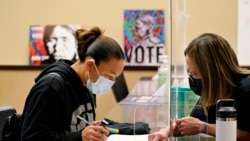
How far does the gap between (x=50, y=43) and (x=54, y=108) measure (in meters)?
2.53

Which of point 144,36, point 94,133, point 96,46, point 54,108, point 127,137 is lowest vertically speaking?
point 127,137

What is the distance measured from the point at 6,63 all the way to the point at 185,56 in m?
2.81

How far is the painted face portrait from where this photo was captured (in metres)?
3.91

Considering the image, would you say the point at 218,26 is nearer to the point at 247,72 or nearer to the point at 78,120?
the point at 247,72

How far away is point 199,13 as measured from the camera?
12.4ft

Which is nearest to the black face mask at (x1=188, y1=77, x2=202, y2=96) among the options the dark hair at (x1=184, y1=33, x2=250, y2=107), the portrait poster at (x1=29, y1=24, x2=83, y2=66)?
the dark hair at (x1=184, y1=33, x2=250, y2=107)

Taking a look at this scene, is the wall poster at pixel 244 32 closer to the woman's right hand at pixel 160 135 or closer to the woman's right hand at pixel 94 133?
the woman's right hand at pixel 160 135

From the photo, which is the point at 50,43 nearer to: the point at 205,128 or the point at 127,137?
the point at 127,137

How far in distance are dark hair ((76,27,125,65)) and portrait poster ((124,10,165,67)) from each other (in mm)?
2151

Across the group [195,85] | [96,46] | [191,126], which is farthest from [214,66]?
[96,46]

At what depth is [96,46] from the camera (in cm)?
167

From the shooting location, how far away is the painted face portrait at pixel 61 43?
12.8 feet

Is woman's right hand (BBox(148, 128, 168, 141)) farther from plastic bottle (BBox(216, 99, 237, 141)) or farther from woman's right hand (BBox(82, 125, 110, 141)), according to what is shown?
plastic bottle (BBox(216, 99, 237, 141))

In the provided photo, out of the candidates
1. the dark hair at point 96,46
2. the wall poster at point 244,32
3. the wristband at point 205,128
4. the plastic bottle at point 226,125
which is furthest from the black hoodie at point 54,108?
the wall poster at point 244,32
